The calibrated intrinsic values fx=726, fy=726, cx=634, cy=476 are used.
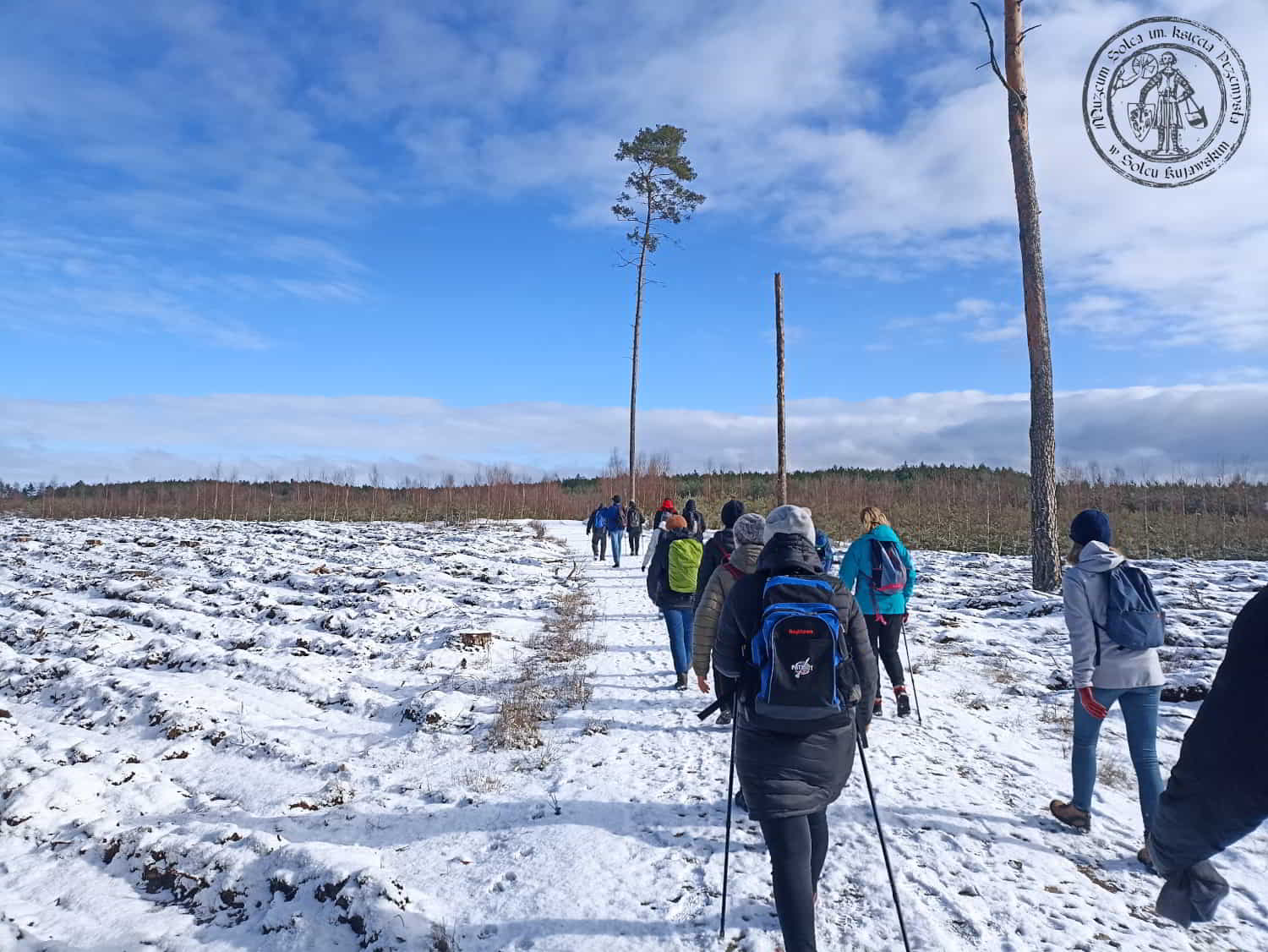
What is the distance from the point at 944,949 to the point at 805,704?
5.42 ft

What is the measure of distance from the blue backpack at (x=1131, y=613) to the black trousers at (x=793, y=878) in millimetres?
2513

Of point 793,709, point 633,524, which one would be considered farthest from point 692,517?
point 793,709

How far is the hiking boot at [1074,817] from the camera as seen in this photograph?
4.84m

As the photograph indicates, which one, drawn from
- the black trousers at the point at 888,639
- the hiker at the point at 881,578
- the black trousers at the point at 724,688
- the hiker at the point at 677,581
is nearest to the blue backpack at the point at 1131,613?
the hiker at the point at 881,578

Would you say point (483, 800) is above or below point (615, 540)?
below

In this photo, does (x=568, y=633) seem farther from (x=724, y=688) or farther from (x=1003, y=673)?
(x=724, y=688)

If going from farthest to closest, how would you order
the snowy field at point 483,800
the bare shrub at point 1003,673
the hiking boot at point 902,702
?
1. the bare shrub at point 1003,673
2. the hiking boot at point 902,702
3. the snowy field at point 483,800

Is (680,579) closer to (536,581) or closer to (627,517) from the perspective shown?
(536,581)

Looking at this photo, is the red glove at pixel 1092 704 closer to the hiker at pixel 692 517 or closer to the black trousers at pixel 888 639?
the black trousers at pixel 888 639

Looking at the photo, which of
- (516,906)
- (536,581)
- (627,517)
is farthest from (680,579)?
Result: (627,517)

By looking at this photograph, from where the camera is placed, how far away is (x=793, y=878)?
10.2ft

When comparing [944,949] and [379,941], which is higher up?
[944,949]

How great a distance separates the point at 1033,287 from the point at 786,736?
12.1 metres

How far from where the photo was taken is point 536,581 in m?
16.6
